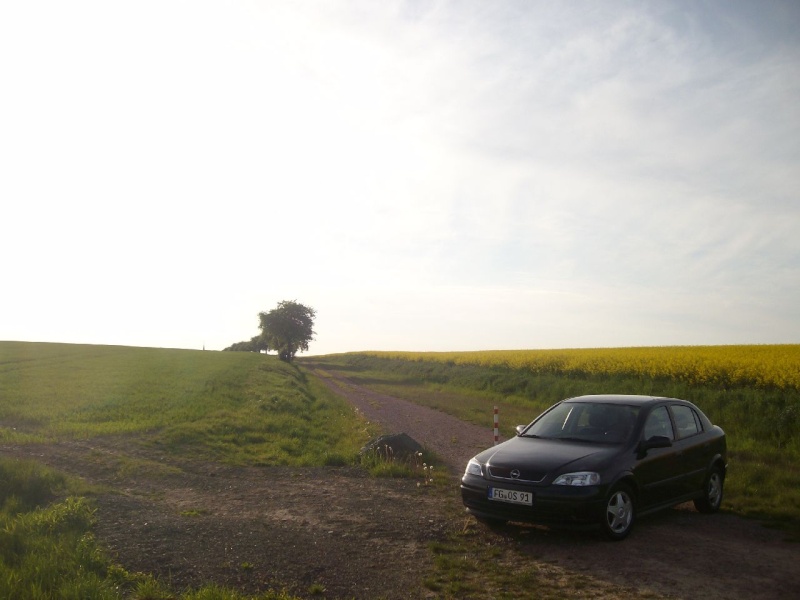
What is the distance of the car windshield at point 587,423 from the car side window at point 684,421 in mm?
814

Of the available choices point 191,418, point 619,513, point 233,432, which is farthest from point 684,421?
point 191,418

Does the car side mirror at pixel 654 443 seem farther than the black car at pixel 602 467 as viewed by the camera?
Yes

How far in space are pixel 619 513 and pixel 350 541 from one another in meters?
3.00

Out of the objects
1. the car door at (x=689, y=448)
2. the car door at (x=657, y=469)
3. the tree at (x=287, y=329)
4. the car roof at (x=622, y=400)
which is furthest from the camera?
the tree at (x=287, y=329)

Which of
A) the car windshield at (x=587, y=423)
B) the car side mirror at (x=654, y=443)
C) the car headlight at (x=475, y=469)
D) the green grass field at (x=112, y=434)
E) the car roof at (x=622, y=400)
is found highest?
the car roof at (x=622, y=400)

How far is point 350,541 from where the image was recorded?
7293 mm

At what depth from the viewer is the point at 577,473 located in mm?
7305

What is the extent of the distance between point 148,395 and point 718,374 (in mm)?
18418

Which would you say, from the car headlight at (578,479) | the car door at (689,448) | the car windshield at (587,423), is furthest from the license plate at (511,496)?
the car door at (689,448)

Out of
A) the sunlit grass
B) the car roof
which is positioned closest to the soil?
the car roof

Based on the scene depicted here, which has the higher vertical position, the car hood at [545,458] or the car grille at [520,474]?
the car hood at [545,458]

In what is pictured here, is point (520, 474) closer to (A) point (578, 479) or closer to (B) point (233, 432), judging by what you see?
(A) point (578, 479)

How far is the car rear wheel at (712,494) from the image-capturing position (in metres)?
8.98

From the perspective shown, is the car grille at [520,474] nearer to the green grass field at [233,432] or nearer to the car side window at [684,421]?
the green grass field at [233,432]
